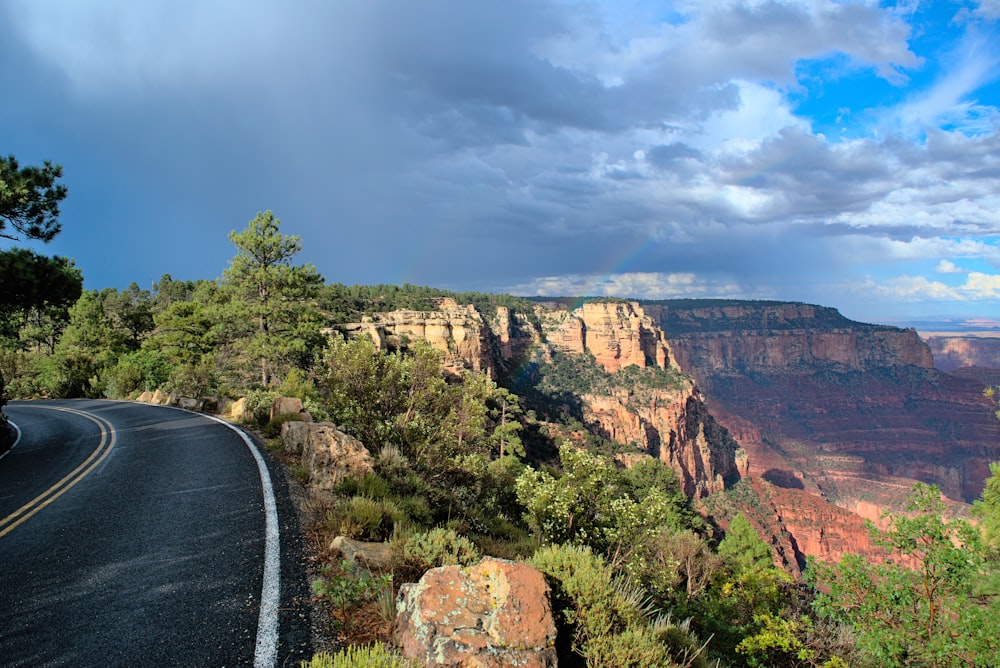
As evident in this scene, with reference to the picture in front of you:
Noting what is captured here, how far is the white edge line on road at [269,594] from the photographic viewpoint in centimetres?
395

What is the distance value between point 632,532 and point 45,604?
10.1 m

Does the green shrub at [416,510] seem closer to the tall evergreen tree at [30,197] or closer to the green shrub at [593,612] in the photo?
the green shrub at [593,612]

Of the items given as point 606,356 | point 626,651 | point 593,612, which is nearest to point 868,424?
point 606,356

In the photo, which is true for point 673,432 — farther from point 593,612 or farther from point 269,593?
point 269,593

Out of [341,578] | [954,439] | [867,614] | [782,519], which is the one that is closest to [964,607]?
[867,614]

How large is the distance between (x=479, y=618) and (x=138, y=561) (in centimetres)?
471

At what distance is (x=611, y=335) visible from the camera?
4727 inches

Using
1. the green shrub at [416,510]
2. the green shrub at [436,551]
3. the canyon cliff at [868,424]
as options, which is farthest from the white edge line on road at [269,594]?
the canyon cliff at [868,424]

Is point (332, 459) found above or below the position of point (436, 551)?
above

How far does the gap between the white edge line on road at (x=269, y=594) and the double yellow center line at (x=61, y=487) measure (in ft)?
11.2

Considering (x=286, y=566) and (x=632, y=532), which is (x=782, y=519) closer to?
(x=632, y=532)

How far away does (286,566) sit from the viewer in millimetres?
5500

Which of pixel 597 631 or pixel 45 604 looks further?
pixel 45 604

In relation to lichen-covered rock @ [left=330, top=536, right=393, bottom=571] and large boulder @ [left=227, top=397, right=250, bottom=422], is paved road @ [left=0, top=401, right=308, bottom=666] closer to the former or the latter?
lichen-covered rock @ [left=330, top=536, right=393, bottom=571]
